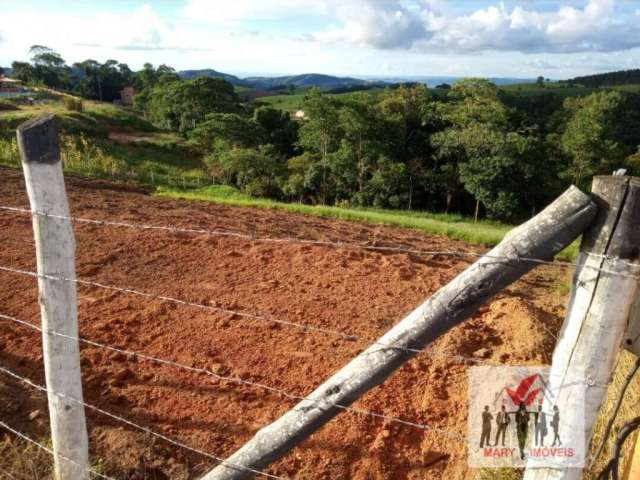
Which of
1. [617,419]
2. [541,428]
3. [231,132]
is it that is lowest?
[617,419]

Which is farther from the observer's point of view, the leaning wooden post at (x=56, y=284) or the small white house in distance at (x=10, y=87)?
the small white house in distance at (x=10, y=87)

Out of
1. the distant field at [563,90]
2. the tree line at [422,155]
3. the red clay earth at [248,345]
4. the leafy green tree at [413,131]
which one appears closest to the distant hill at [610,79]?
the distant field at [563,90]

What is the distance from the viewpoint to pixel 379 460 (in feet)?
9.00

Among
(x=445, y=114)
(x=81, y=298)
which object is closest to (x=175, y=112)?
(x=445, y=114)

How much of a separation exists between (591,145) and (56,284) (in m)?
24.9

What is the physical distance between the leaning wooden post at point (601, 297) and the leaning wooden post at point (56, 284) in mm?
1809

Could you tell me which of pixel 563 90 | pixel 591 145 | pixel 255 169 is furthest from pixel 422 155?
pixel 563 90

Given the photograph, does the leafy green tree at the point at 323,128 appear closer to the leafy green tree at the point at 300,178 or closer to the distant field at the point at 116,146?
the leafy green tree at the point at 300,178

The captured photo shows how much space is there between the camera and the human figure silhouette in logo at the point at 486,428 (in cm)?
169

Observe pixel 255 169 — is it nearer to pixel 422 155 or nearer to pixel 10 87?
pixel 422 155

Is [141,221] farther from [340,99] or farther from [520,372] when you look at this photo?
[340,99]

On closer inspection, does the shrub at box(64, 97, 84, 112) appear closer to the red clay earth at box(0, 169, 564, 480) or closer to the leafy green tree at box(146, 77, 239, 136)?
the leafy green tree at box(146, 77, 239, 136)

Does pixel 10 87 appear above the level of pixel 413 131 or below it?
above

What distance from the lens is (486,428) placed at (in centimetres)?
170
